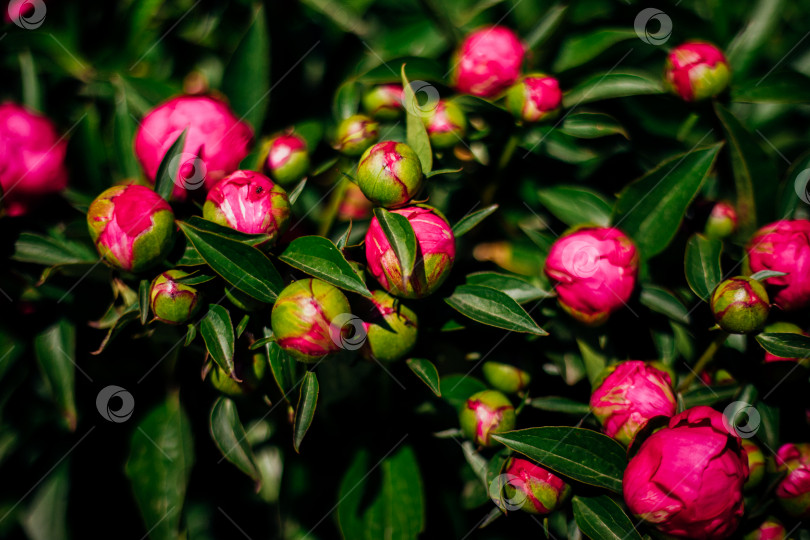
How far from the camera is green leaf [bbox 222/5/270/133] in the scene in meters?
1.29

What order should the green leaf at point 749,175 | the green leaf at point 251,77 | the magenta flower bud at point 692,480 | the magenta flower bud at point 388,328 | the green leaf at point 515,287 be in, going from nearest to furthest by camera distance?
the magenta flower bud at point 692,480 < the magenta flower bud at point 388,328 < the green leaf at point 515,287 < the green leaf at point 749,175 < the green leaf at point 251,77

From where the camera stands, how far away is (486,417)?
1.01 meters

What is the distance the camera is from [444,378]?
1177 millimetres

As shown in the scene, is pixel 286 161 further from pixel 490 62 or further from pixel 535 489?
pixel 535 489

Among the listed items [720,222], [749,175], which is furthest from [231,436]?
[749,175]

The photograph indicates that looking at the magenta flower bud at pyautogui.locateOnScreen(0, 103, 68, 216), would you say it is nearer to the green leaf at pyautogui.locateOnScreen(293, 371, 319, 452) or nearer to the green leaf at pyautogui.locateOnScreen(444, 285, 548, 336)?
the green leaf at pyautogui.locateOnScreen(293, 371, 319, 452)

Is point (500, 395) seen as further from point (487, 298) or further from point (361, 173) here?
point (361, 173)

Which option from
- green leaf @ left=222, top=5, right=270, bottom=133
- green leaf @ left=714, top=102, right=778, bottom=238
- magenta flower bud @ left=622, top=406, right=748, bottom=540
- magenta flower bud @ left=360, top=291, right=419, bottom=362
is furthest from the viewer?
green leaf @ left=222, top=5, right=270, bottom=133

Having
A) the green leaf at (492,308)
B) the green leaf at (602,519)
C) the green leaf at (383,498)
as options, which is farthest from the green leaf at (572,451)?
the green leaf at (383,498)

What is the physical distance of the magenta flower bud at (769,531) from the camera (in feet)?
3.18

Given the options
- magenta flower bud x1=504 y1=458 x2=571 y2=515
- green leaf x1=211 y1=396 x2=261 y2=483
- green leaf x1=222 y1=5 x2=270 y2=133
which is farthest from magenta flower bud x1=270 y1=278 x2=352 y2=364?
green leaf x1=222 y1=5 x2=270 y2=133

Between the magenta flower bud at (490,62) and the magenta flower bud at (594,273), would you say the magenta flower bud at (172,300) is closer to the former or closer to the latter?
the magenta flower bud at (594,273)

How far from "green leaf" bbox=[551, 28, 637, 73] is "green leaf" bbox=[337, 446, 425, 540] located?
101 centimetres

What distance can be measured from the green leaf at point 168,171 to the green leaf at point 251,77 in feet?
0.93
